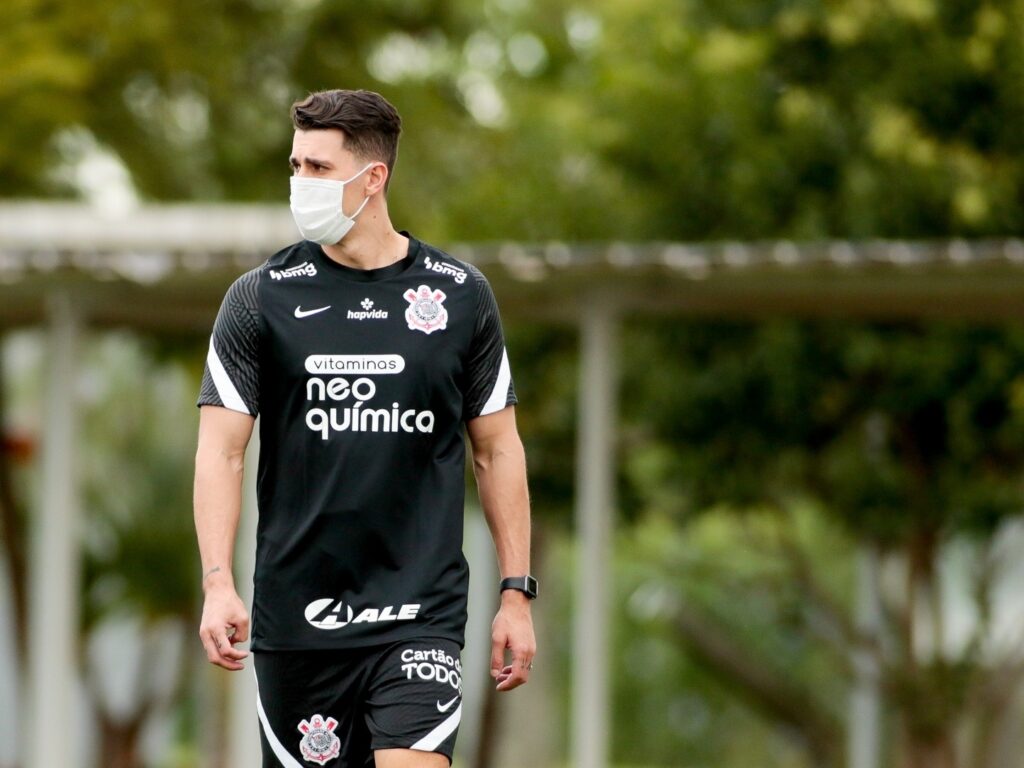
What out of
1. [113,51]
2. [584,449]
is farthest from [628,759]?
[584,449]

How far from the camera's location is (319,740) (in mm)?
4176

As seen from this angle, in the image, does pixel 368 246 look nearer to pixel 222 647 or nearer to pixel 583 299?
pixel 222 647

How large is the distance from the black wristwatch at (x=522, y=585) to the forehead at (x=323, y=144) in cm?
99

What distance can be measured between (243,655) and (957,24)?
9.99 m

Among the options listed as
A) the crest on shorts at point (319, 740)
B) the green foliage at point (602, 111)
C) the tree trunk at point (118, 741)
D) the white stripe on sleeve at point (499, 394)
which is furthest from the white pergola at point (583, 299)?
the tree trunk at point (118, 741)

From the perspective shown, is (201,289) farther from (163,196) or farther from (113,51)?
(163,196)

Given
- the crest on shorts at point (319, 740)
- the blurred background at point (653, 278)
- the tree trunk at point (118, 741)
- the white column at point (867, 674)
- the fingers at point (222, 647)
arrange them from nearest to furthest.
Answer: the fingers at point (222, 647), the crest on shorts at point (319, 740), the blurred background at point (653, 278), the white column at point (867, 674), the tree trunk at point (118, 741)

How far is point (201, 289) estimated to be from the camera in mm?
10398

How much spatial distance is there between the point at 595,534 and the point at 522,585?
6.43 meters

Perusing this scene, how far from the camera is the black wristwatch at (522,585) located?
13.9ft

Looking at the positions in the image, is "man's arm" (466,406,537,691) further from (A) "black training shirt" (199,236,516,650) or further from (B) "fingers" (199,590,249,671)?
(B) "fingers" (199,590,249,671)

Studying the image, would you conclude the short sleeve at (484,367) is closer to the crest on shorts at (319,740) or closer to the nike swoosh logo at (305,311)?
the nike swoosh logo at (305,311)

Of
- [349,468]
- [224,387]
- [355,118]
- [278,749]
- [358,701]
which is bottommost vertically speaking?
[278,749]

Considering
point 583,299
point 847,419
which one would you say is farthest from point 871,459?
point 583,299
